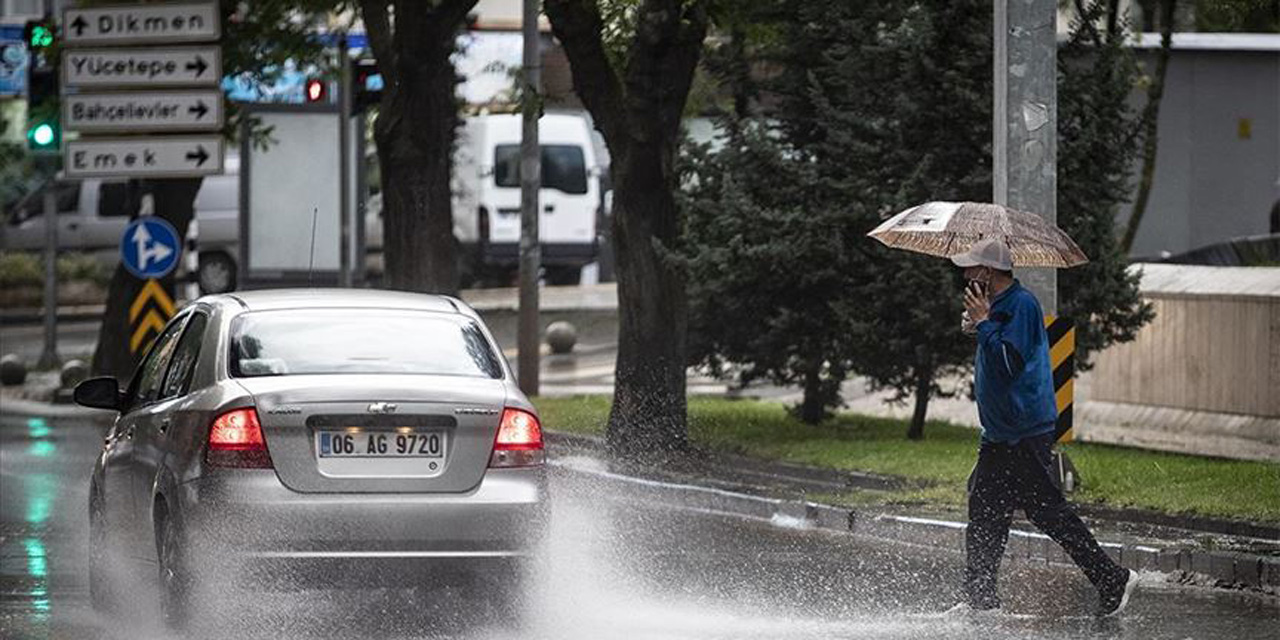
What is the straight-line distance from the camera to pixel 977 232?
1205cm

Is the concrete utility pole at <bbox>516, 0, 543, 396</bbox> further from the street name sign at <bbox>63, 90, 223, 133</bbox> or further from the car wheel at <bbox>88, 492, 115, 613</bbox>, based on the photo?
the car wheel at <bbox>88, 492, 115, 613</bbox>

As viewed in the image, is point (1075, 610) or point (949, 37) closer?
point (1075, 610)

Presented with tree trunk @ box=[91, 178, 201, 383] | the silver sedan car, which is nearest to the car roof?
the silver sedan car

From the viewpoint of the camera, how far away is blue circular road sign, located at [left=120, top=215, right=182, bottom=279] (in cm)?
2659

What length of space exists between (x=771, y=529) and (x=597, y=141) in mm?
24144

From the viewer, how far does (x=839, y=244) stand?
2005cm

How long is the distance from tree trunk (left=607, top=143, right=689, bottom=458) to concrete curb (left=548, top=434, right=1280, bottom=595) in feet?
3.19

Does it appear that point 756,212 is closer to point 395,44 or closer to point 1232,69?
point 395,44

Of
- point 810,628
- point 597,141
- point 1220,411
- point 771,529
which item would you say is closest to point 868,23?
point 1220,411

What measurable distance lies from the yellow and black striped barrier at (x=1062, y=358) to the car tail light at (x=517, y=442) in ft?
19.3

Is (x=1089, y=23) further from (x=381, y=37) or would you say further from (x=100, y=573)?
(x=100, y=573)

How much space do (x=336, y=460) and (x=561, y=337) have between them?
2337 cm

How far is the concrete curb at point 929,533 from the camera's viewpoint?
12.6 m

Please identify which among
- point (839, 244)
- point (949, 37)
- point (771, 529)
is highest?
point (949, 37)
